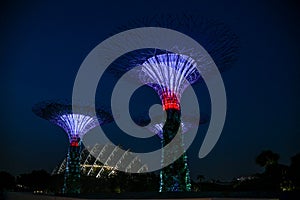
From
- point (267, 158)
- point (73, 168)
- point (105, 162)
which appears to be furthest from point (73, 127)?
point (105, 162)

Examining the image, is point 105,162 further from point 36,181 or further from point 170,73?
point 170,73

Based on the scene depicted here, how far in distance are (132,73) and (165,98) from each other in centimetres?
326

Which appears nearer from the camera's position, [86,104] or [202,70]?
[202,70]

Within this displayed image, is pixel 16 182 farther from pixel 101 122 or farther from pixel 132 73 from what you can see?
pixel 132 73

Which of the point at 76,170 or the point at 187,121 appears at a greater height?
the point at 187,121

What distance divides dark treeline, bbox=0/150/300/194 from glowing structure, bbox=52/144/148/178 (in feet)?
71.9

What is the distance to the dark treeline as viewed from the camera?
30522mm

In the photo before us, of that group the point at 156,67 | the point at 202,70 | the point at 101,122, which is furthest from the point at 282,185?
the point at 101,122

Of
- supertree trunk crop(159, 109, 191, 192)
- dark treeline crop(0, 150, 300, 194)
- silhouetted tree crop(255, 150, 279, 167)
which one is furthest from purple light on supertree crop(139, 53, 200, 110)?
silhouetted tree crop(255, 150, 279, 167)

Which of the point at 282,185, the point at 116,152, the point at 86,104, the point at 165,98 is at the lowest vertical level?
the point at 282,185

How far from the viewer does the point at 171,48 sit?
874 inches

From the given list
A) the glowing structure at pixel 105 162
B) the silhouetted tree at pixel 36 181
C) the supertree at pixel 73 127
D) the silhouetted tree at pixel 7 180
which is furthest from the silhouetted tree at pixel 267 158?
the glowing structure at pixel 105 162

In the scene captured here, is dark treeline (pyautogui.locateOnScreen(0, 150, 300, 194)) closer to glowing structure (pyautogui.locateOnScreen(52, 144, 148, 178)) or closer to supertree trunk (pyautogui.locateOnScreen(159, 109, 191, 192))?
supertree trunk (pyautogui.locateOnScreen(159, 109, 191, 192))

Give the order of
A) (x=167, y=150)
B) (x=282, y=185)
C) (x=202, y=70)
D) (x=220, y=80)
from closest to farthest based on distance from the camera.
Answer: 1. (x=167, y=150)
2. (x=202, y=70)
3. (x=220, y=80)
4. (x=282, y=185)
